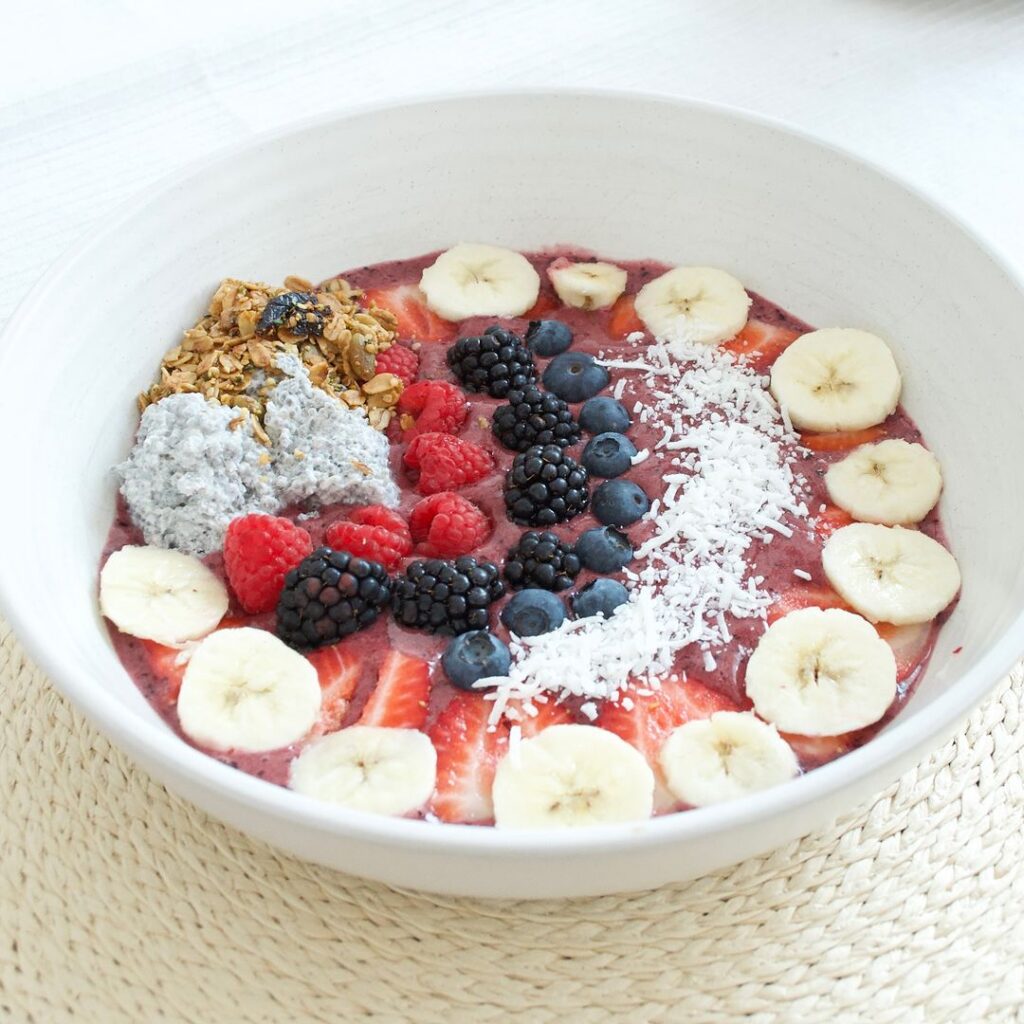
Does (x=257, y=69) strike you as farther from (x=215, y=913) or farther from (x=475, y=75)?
(x=215, y=913)

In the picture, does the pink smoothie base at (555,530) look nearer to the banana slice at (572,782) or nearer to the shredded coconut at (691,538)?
the shredded coconut at (691,538)

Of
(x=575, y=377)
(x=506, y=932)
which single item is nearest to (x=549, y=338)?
(x=575, y=377)

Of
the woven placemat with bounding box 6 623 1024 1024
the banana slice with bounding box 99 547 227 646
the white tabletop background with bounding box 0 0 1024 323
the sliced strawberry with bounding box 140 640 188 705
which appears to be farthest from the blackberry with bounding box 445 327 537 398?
the white tabletop background with bounding box 0 0 1024 323

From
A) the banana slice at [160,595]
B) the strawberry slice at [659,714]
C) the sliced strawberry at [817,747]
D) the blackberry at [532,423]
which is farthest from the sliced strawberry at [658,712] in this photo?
the banana slice at [160,595]

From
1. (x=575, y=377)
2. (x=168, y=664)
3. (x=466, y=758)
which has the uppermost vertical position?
(x=575, y=377)

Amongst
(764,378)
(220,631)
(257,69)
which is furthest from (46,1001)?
(257,69)

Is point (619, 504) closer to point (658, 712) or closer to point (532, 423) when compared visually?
point (532, 423)

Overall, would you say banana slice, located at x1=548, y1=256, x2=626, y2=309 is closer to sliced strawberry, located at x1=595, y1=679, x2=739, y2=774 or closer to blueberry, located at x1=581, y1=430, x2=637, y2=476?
blueberry, located at x1=581, y1=430, x2=637, y2=476
